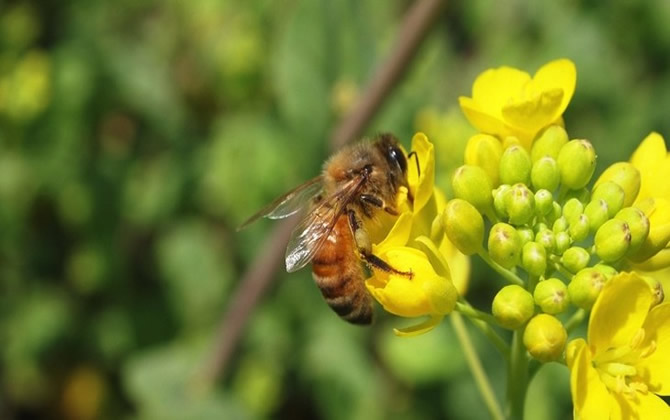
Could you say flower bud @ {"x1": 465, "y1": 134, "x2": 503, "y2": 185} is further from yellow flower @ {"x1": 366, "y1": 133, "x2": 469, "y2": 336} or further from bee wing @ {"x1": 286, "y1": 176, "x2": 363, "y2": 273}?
bee wing @ {"x1": 286, "y1": 176, "x2": 363, "y2": 273}

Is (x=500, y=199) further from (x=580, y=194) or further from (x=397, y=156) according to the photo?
(x=397, y=156)

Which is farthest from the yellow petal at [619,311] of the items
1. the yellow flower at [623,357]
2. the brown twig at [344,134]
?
the brown twig at [344,134]

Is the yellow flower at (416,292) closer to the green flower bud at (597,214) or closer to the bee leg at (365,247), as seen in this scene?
the bee leg at (365,247)

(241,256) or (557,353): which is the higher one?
(557,353)

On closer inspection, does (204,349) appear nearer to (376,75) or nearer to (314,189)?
(376,75)

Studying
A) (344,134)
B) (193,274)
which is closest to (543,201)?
(344,134)

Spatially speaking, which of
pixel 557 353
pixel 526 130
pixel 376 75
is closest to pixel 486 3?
pixel 376 75
